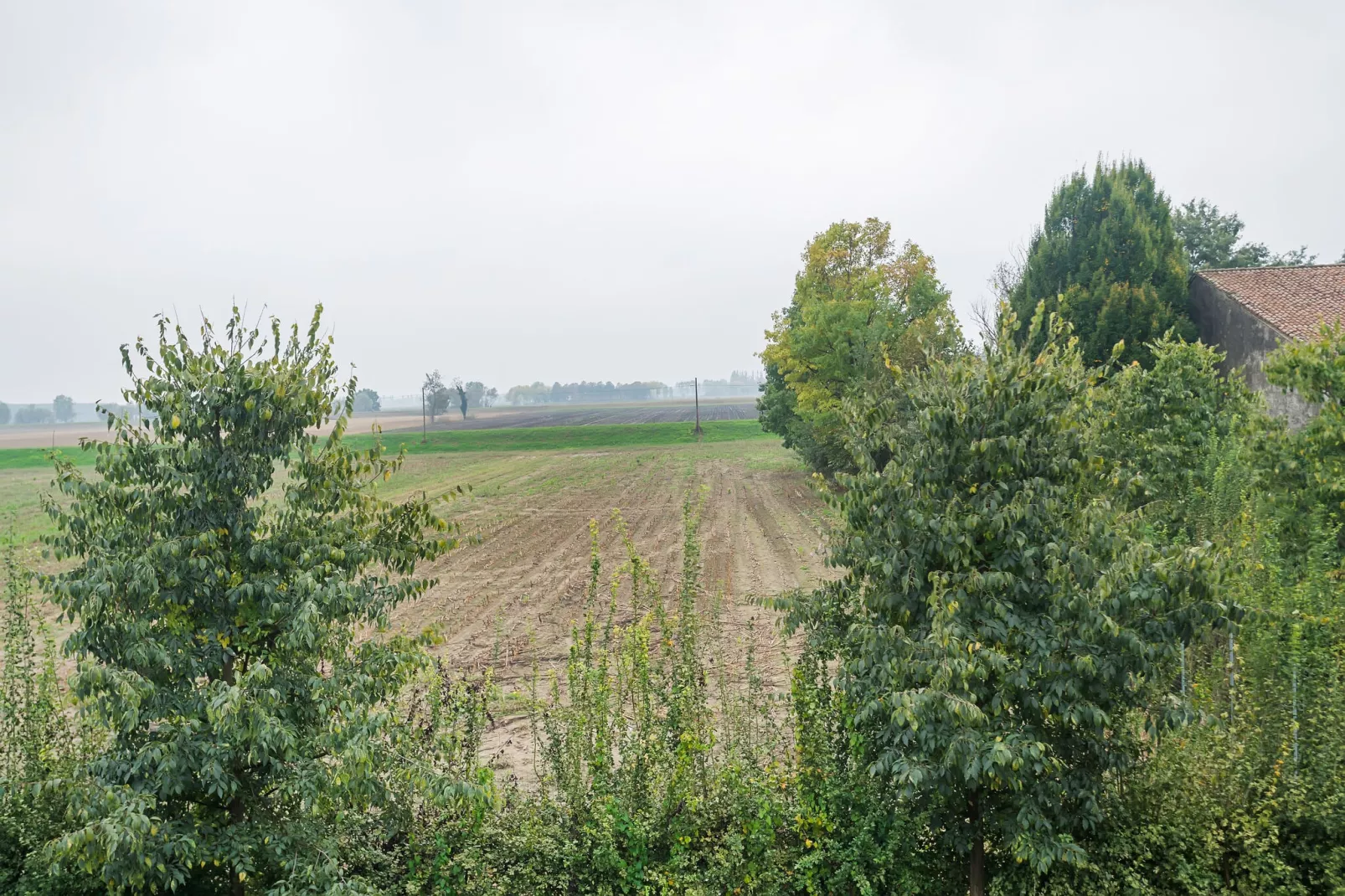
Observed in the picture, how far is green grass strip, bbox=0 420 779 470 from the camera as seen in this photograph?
6681 cm

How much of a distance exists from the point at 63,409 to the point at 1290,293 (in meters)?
163

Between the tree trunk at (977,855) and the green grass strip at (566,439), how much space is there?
59204 millimetres

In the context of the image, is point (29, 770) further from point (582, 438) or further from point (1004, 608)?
point (582, 438)

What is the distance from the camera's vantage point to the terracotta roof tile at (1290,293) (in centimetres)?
2050

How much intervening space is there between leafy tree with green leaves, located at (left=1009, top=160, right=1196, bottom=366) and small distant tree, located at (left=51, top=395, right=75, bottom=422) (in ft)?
492

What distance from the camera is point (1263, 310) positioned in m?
21.4

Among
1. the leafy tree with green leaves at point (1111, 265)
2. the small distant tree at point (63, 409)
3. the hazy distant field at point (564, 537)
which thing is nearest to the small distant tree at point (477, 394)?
the small distant tree at point (63, 409)

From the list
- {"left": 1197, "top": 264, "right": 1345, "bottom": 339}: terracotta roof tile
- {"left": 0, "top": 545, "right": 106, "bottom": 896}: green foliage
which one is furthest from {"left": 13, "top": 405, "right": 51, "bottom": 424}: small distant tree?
{"left": 1197, "top": 264, "right": 1345, "bottom": 339}: terracotta roof tile

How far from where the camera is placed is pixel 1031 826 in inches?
228

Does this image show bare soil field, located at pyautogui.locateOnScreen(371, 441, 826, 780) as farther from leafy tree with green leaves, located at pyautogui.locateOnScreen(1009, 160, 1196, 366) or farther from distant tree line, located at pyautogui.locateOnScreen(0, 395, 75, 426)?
distant tree line, located at pyautogui.locateOnScreen(0, 395, 75, 426)

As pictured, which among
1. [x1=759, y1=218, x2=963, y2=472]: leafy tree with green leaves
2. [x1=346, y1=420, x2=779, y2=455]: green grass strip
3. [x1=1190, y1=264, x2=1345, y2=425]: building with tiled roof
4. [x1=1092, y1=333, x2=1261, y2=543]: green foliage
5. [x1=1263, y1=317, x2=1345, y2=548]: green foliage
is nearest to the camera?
[x1=1263, y1=317, x2=1345, y2=548]: green foliage

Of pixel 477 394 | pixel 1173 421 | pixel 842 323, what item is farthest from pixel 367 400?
pixel 1173 421

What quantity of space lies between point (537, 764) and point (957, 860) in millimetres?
4895

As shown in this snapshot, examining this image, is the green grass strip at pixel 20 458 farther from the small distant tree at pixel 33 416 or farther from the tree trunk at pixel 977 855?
the small distant tree at pixel 33 416
